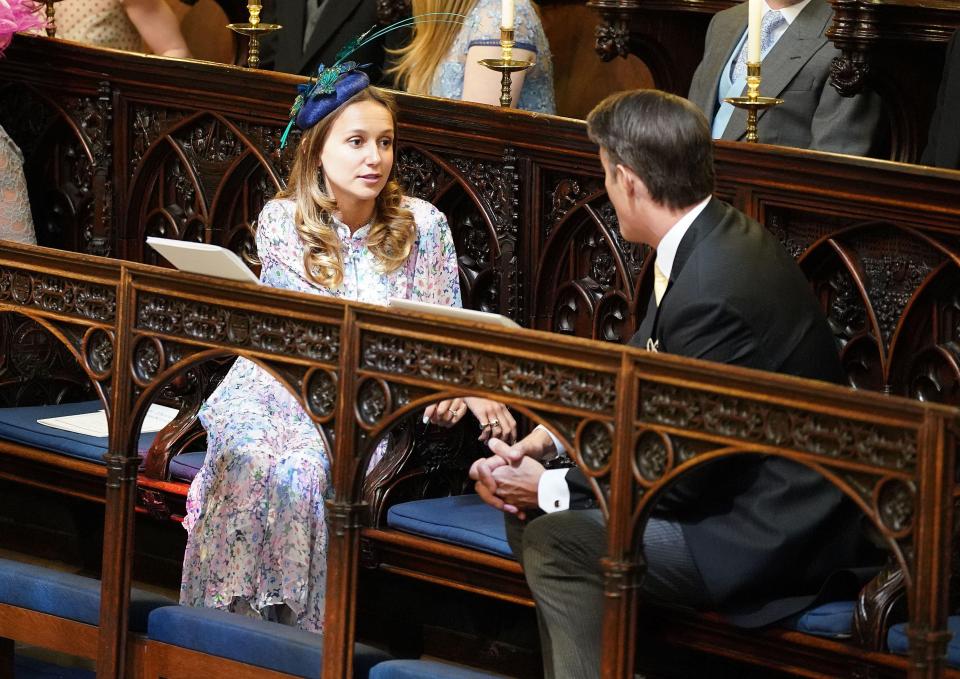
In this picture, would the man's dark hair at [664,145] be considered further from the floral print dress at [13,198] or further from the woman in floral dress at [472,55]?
the floral print dress at [13,198]

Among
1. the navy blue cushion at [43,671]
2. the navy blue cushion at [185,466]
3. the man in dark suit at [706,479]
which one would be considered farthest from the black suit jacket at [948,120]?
the navy blue cushion at [43,671]

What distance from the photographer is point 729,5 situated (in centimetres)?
545

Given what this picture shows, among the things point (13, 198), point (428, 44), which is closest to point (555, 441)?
point (428, 44)

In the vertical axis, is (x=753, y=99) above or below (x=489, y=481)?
above

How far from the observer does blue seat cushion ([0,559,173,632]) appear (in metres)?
3.80

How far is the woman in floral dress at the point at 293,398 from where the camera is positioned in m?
4.14

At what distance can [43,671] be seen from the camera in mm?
4441

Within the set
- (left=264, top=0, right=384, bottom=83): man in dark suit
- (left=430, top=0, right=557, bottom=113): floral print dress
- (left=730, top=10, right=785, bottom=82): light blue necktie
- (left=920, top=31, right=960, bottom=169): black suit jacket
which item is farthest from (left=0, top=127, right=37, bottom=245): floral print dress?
(left=920, top=31, right=960, bottom=169): black suit jacket

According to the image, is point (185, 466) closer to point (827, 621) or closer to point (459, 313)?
point (459, 313)

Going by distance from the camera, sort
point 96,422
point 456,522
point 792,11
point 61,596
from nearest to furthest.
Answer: point 61,596, point 456,522, point 792,11, point 96,422

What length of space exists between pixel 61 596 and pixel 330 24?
2483 mm

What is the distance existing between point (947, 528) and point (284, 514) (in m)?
1.86

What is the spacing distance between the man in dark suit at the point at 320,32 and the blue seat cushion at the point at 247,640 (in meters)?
2.38

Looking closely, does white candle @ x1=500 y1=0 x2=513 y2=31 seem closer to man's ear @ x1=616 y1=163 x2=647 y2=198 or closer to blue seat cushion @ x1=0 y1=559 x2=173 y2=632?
man's ear @ x1=616 y1=163 x2=647 y2=198
